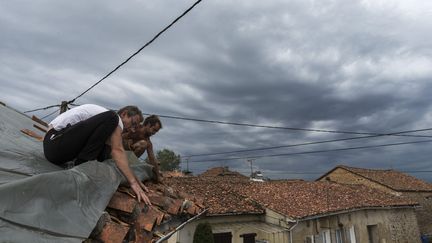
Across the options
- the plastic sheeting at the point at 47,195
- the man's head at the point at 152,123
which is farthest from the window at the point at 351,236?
the plastic sheeting at the point at 47,195

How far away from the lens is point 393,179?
28.5 metres

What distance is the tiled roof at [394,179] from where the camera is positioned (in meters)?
26.7

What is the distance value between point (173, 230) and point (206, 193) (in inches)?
455

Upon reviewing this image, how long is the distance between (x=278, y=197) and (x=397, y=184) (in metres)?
15.9

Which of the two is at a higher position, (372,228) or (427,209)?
(427,209)

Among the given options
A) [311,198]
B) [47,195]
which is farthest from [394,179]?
[47,195]

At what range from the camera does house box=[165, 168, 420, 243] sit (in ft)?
45.5

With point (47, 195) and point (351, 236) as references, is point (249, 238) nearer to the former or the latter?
point (351, 236)

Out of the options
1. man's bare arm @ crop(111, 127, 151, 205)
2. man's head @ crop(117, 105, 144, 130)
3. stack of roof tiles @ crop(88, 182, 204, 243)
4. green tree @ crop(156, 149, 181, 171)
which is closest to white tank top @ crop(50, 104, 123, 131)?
man's bare arm @ crop(111, 127, 151, 205)

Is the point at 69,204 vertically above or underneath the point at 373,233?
underneath

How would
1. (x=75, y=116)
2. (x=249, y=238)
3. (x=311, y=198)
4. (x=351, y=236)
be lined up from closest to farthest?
(x=75, y=116) → (x=249, y=238) → (x=311, y=198) → (x=351, y=236)

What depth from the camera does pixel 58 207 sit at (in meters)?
2.54

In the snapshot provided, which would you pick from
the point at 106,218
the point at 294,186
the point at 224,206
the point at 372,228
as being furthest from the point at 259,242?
the point at 106,218

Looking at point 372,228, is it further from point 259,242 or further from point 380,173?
point 380,173
